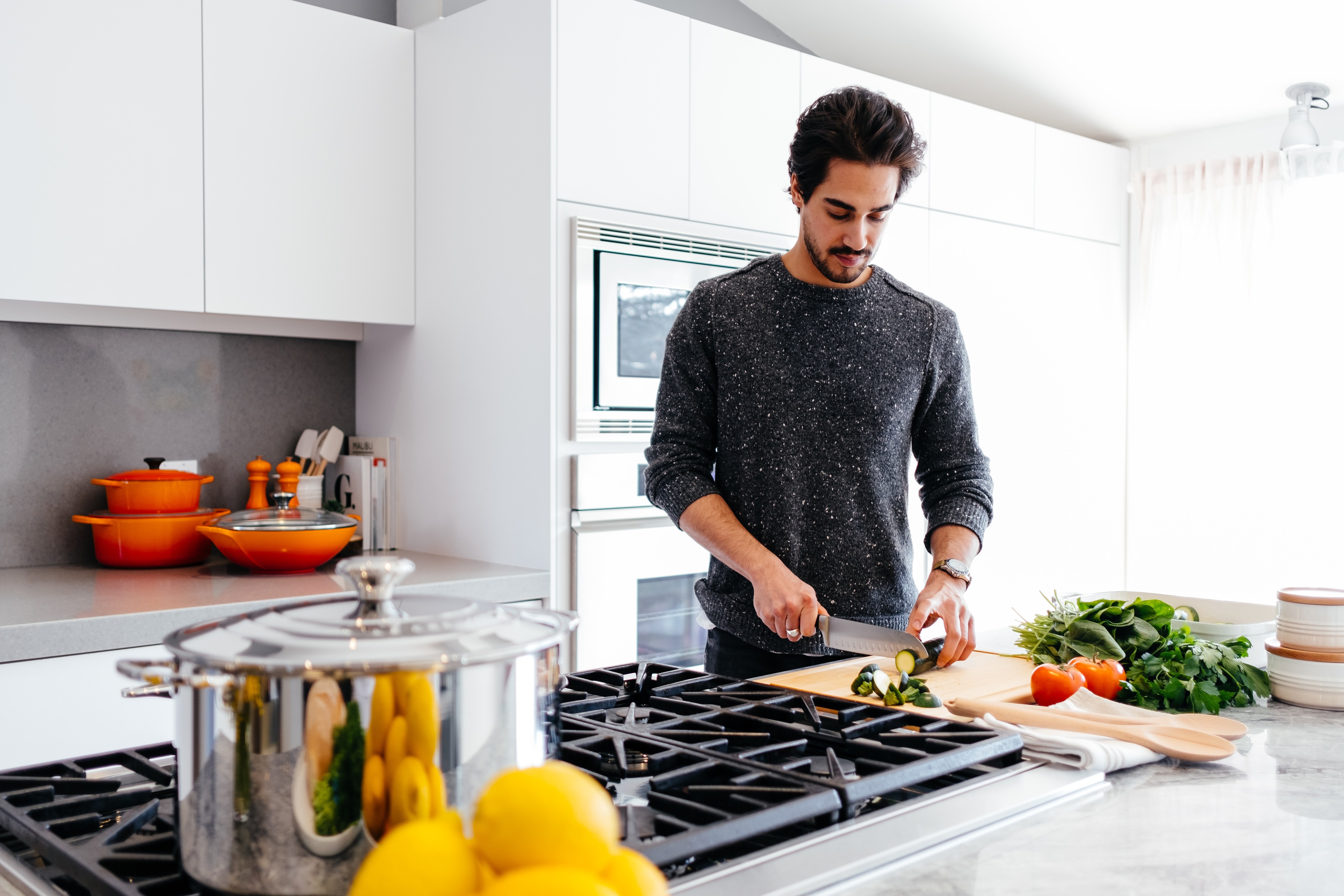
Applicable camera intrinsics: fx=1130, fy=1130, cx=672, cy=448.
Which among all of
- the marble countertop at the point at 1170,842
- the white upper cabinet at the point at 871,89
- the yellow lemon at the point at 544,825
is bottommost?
the marble countertop at the point at 1170,842

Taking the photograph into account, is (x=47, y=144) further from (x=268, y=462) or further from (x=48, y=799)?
(x=48, y=799)

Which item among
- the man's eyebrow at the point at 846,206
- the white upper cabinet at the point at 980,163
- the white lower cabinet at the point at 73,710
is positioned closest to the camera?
the man's eyebrow at the point at 846,206

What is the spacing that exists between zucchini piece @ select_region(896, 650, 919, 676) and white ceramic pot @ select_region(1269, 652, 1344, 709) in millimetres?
442

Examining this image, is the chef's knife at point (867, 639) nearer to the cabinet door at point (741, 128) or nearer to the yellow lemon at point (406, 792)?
the yellow lemon at point (406, 792)

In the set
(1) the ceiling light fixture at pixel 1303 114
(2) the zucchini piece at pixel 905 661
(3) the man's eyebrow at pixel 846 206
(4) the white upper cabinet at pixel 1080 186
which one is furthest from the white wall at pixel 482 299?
(1) the ceiling light fixture at pixel 1303 114

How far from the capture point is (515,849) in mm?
554

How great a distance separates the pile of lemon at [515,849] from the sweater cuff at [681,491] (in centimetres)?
115

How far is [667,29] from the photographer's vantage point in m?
2.69

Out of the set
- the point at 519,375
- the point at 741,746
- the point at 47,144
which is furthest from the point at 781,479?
the point at 47,144

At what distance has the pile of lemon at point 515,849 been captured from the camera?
1.79 feet

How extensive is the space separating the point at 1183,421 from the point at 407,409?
2.82m

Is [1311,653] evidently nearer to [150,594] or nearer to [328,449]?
[150,594]

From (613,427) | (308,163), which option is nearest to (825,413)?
(613,427)

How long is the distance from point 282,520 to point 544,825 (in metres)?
2.00
